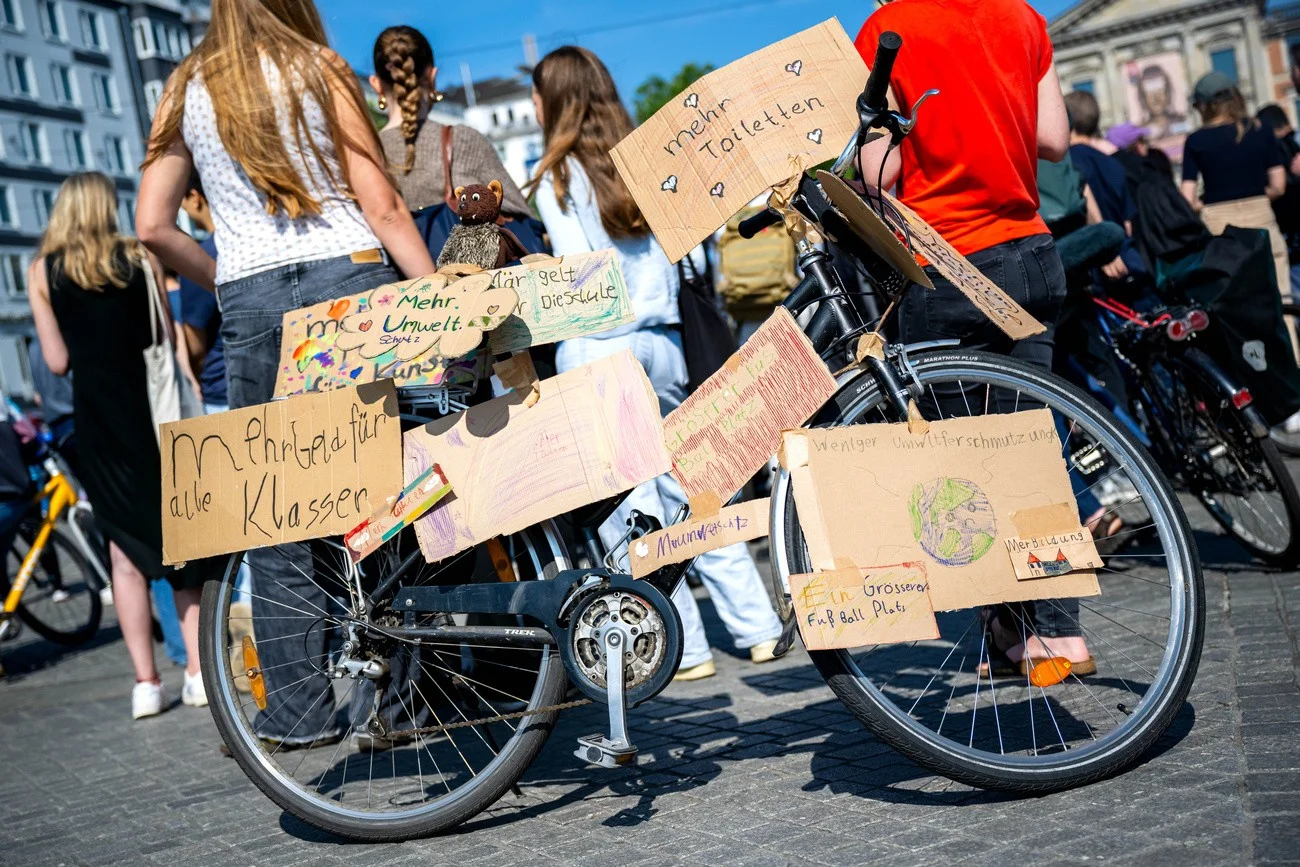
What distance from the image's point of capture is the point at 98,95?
67125mm

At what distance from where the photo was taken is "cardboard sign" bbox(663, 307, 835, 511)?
9.26 ft

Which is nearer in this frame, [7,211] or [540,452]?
[540,452]

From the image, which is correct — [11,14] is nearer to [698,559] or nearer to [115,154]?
[115,154]

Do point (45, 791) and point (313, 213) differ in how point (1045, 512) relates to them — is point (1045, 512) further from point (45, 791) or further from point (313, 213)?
point (45, 791)

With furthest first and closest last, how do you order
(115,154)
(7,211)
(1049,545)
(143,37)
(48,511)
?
(143,37) < (115,154) < (7,211) < (48,511) < (1049,545)

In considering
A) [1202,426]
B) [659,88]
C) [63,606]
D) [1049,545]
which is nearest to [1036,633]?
[1049,545]

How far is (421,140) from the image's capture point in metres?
4.68

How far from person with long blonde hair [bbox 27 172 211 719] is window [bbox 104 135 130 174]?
66.8 metres

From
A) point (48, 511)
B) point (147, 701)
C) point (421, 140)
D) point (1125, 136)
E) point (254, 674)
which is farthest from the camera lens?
point (1125, 136)

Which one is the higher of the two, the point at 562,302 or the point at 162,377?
the point at 162,377

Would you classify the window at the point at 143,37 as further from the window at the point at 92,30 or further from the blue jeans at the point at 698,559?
the blue jeans at the point at 698,559

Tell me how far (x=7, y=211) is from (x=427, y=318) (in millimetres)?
63710

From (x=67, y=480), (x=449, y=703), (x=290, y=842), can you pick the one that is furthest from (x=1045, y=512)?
(x=67, y=480)

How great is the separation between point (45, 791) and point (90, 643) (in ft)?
12.8
